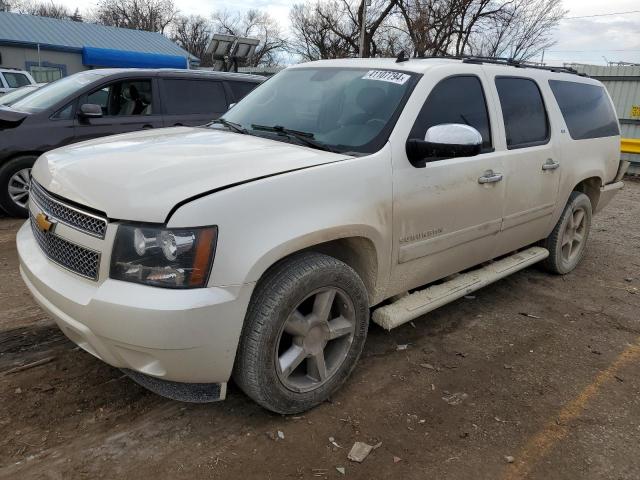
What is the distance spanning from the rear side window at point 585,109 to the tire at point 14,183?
18.6 ft

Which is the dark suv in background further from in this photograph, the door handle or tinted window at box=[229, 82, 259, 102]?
the door handle

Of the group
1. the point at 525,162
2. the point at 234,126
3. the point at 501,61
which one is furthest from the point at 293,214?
the point at 501,61

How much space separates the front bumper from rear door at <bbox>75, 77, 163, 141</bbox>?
14.3 ft

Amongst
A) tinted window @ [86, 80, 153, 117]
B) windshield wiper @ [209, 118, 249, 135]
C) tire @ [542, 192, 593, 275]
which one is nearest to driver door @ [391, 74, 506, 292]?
windshield wiper @ [209, 118, 249, 135]

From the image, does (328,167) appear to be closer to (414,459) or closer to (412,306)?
(412,306)

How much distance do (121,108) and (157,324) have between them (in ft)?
16.9

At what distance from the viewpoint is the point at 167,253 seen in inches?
84.7

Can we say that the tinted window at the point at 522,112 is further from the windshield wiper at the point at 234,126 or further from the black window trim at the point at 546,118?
the windshield wiper at the point at 234,126

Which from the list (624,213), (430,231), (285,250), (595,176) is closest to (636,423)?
(430,231)

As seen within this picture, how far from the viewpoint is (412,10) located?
32406mm

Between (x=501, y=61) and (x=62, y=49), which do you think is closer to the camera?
(x=501, y=61)

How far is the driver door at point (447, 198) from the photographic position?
3033mm

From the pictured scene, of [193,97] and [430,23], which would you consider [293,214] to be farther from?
[430,23]

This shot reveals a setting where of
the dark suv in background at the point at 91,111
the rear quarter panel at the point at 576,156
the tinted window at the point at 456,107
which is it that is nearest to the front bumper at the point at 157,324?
the tinted window at the point at 456,107
